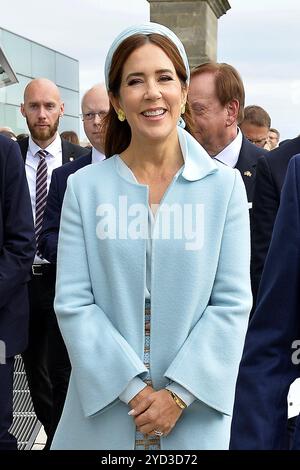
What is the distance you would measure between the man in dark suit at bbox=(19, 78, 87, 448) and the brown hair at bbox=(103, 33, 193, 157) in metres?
2.43

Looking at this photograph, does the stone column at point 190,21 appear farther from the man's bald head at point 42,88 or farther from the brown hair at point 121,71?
the brown hair at point 121,71

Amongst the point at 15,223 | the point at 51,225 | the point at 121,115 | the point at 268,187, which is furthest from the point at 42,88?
the point at 121,115

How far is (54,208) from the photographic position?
5.46 metres

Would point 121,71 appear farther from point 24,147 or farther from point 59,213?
point 24,147

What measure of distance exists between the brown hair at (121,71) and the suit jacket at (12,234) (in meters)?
1.26

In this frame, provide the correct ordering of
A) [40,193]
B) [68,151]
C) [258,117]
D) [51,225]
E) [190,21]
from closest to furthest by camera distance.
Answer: [51,225]
[40,193]
[68,151]
[258,117]
[190,21]

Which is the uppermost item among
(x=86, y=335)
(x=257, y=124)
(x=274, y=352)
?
(x=257, y=124)

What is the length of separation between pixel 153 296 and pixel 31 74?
29720 mm

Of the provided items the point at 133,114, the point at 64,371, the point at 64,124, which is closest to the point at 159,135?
the point at 133,114

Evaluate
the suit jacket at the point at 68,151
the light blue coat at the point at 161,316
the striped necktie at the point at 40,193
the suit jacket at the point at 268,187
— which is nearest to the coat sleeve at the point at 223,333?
the light blue coat at the point at 161,316

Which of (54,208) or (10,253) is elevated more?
(54,208)

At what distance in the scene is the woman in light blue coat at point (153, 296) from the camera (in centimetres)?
297

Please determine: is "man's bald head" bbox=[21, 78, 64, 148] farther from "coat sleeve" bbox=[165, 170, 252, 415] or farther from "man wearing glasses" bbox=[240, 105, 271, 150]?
"coat sleeve" bbox=[165, 170, 252, 415]

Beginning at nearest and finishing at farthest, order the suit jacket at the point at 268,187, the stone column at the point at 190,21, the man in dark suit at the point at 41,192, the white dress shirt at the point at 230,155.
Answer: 1. the suit jacket at the point at 268,187
2. the white dress shirt at the point at 230,155
3. the man in dark suit at the point at 41,192
4. the stone column at the point at 190,21
